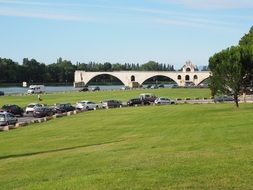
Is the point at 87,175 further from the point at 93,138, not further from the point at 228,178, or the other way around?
the point at 93,138

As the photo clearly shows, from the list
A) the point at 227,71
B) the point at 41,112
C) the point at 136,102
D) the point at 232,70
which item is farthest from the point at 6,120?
the point at 136,102

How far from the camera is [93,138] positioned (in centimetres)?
3166

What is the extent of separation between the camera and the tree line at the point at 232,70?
5528 centimetres

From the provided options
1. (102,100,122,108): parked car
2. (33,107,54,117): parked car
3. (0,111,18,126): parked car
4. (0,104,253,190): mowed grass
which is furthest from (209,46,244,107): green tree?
(0,104,253,190): mowed grass

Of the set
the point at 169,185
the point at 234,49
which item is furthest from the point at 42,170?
the point at 234,49

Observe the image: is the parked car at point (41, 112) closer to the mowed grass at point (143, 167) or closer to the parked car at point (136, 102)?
the parked car at point (136, 102)

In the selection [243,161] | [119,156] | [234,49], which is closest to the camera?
[243,161]

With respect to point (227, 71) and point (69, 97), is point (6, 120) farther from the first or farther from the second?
point (69, 97)

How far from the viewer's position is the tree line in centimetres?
5528

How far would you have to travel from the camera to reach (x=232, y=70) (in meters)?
55.3

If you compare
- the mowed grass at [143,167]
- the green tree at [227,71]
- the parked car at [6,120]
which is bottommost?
the parked car at [6,120]

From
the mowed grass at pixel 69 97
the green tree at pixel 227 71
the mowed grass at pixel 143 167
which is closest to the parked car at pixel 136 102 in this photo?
the mowed grass at pixel 69 97

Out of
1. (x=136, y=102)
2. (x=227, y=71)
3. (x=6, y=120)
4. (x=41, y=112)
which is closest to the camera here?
(x=6, y=120)

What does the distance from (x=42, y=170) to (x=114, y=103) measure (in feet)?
216
